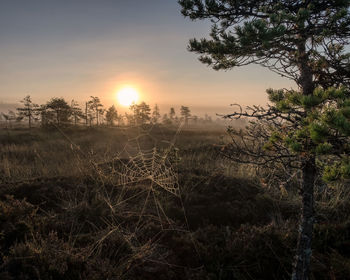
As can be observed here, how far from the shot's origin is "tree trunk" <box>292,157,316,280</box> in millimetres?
2393

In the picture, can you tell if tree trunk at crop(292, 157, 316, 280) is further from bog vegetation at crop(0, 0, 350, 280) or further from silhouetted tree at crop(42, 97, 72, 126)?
silhouetted tree at crop(42, 97, 72, 126)

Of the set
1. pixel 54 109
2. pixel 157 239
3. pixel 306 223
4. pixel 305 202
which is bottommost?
pixel 157 239

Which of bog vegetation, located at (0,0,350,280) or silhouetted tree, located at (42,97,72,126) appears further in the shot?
silhouetted tree, located at (42,97,72,126)

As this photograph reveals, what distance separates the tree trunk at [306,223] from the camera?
2.39m

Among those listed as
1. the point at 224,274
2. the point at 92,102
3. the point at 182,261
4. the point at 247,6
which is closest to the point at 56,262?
the point at 182,261

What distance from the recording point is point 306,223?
2.40 meters

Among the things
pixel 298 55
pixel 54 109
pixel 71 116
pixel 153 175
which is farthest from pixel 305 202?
pixel 71 116

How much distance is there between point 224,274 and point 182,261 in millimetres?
687

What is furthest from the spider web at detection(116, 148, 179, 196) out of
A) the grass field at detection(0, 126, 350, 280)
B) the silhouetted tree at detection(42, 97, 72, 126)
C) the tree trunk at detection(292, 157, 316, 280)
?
the tree trunk at detection(292, 157, 316, 280)

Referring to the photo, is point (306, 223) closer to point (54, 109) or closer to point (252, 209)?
point (252, 209)

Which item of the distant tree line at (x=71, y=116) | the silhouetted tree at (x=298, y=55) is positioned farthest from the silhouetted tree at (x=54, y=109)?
the silhouetted tree at (x=298, y=55)

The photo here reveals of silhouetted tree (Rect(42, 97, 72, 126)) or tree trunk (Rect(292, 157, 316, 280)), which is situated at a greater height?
silhouetted tree (Rect(42, 97, 72, 126))

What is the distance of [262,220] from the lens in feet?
15.6

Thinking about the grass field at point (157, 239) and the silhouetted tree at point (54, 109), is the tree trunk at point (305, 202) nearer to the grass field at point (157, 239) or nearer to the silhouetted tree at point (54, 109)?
the grass field at point (157, 239)
